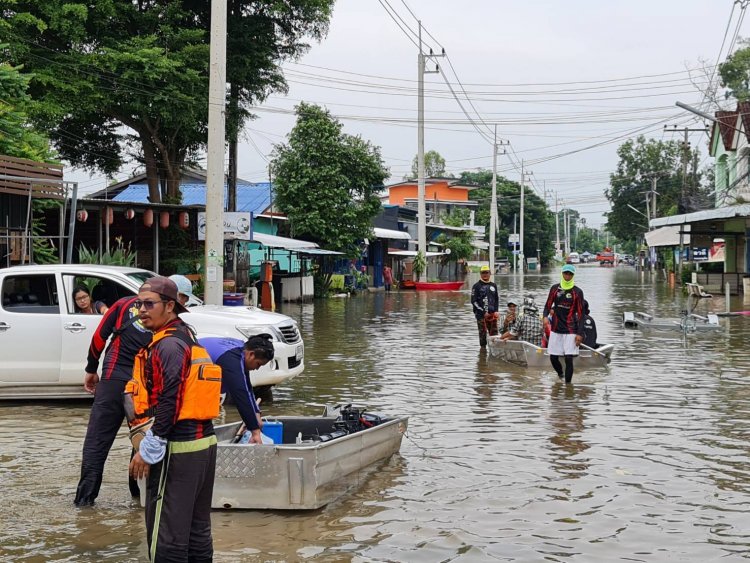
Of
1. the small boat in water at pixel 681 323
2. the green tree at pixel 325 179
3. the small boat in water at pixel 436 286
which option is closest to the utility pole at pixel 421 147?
the small boat in water at pixel 436 286

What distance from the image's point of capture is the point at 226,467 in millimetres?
7152

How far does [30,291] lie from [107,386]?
498 cm

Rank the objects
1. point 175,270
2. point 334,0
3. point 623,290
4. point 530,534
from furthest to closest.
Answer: point 623,290, point 334,0, point 175,270, point 530,534

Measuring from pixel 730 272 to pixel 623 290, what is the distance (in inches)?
214

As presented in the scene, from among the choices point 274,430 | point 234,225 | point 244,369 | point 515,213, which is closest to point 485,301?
point 234,225

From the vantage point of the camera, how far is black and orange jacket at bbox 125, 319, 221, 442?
483 centimetres

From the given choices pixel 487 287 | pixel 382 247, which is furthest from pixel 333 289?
pixel 487 287

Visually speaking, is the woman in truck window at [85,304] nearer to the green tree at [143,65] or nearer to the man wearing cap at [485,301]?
the man wearing cap at [485,301]

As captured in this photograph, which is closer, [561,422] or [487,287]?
[561,422]

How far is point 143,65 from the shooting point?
28531 mm

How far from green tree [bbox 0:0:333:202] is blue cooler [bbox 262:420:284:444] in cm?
2052

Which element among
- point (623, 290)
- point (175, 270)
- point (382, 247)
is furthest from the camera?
point (382, 247)

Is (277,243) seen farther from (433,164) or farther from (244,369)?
(433,164)

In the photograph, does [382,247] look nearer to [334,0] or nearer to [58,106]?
[334,0]
